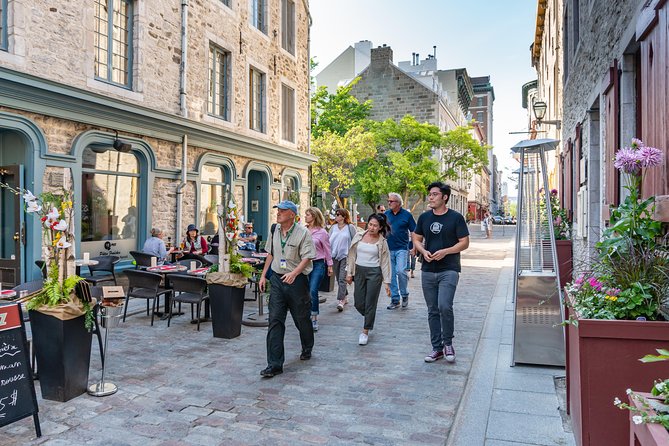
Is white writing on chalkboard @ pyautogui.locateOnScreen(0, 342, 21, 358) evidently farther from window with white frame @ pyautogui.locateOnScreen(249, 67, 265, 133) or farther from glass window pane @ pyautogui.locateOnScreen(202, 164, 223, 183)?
window with white frame @ pyautogui.locateOnScreen(249, 67, 265, 133)

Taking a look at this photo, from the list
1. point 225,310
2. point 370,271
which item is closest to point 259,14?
point 225,310

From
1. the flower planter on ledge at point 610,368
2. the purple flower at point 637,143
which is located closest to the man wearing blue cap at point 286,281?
the flower planter on ledge at point 610,368

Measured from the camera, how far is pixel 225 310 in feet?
22.2

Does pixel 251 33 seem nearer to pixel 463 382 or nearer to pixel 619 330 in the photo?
pixel 463 382

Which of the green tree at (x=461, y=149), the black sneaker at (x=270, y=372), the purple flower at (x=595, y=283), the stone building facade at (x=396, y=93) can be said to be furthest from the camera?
the stone building facade at (x=396, y=93)

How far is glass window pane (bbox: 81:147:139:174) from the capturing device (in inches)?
415

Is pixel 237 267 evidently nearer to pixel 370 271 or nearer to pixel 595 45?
pixel 370 271

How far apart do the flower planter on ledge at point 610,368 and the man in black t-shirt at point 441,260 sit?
2457 millimetres

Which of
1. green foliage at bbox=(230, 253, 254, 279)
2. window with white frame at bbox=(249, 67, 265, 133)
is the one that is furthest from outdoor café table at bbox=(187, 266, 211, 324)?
window with white frame at bbox=(249, 67, 265, 133)

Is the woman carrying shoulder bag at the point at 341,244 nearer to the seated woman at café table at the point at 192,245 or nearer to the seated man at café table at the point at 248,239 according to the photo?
the seated man at café table at the point at 248,239

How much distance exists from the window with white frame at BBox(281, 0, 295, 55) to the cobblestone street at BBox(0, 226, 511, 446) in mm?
13917

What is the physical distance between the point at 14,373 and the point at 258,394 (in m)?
1.99

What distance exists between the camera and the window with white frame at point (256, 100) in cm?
1648

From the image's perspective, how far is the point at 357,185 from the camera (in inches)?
1369
